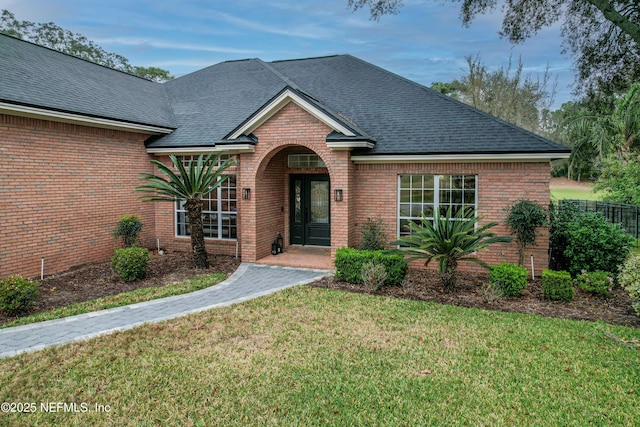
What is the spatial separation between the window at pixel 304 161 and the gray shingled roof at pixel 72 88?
4.76 meters

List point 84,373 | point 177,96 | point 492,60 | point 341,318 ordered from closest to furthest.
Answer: point 84,373 < point 341,318 < point 177,96 < point 492,60

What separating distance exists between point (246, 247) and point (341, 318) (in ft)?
18.6

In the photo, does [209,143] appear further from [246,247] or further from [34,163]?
[34,163]

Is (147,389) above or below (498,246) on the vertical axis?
below

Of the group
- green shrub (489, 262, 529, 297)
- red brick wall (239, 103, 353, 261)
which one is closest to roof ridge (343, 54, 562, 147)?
green shrub (489, 262, 529, 297)

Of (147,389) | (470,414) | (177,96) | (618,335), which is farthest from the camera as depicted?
(177,96)

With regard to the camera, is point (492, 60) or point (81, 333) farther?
point (492, 60)

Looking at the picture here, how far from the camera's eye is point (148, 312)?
746 centimetres

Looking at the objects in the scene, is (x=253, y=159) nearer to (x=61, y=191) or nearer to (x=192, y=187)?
(x=192, y=187)

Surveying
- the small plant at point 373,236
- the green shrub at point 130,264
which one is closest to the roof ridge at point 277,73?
the small plant at point 373,236

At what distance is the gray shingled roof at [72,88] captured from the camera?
978 centimetres

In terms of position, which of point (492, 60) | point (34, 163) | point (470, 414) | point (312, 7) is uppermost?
point (492, 60)

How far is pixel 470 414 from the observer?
4.11 m

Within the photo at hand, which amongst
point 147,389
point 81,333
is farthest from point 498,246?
point 81,333
